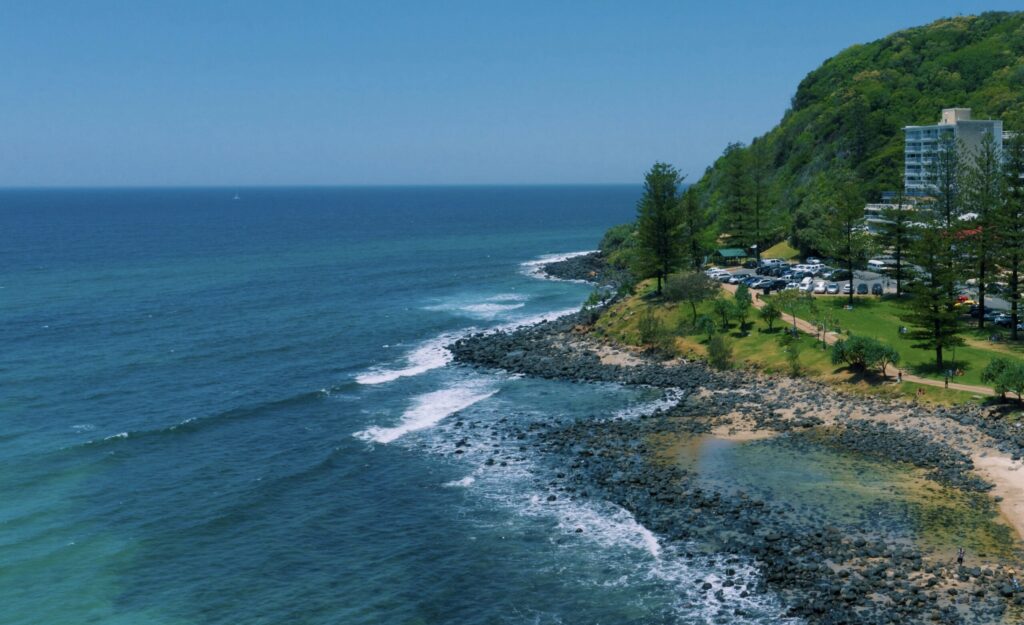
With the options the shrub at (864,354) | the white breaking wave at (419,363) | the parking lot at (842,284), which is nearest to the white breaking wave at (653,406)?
the shrub at (864,354)

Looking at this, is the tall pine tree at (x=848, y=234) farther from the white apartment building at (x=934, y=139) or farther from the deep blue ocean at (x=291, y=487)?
the deep blue ocean at (x=291, y=487)

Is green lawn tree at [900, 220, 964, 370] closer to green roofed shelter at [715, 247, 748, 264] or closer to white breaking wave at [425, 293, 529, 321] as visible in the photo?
green roofed shelter at [715, 247, 748, 264]

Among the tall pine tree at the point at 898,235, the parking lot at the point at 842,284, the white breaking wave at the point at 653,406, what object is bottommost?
the white breaking wave at the point at 653,406

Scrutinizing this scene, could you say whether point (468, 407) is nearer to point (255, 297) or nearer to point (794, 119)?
point (255, 297)

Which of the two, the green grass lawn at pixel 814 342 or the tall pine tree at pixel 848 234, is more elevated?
the tall pine tree at pixel 848 234

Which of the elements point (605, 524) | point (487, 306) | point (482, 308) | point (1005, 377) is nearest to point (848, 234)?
point (1005, 377)

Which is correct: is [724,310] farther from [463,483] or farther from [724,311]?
[463,483]

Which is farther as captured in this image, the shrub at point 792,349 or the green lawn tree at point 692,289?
the green lawn tree at point 692,289

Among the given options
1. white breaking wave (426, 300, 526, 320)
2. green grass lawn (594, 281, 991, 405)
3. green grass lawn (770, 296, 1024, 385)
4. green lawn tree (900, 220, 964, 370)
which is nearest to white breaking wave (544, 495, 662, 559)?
green grass lawn (594, 281, 991, 405)
